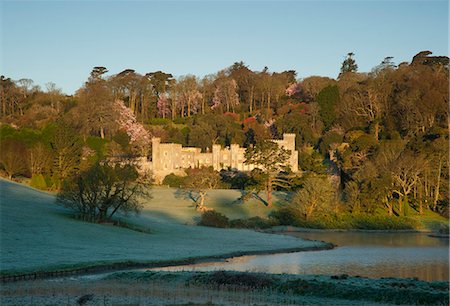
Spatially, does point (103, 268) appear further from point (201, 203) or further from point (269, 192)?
point (269, 192)

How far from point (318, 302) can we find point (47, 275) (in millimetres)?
10688

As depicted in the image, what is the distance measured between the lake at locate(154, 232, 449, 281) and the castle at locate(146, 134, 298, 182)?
143 ft

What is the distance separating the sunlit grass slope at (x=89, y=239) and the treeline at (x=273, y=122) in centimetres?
1812

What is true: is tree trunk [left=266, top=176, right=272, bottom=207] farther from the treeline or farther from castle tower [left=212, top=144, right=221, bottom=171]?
castle tower [left=212, top=144, right=221, bottom=171]

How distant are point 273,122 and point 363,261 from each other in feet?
235

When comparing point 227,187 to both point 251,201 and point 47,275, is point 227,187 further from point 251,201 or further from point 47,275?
point 47,275

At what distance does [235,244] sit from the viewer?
4253 cm

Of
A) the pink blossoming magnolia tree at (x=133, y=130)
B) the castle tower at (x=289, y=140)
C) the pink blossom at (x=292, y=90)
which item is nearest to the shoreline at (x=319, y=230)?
the castle tower at (x=289, y=140)

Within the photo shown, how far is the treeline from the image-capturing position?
67.2m

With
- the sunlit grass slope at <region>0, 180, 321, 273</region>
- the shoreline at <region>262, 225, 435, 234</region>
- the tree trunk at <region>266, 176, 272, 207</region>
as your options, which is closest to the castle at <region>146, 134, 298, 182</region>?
the tree trunk at <region>266, 176, 272, 207</region>

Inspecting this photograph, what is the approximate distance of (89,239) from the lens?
3809 cm

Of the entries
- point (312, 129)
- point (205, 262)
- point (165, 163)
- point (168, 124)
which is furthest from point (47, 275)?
point (168, 124)

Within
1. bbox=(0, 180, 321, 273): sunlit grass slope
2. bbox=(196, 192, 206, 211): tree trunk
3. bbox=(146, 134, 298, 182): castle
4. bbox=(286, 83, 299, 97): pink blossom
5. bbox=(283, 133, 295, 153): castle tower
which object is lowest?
bbox=(0, 180, 321, 273): sunlit grass slope

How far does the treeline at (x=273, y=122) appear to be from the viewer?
6725 centimetres
